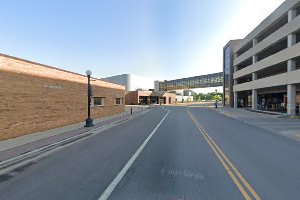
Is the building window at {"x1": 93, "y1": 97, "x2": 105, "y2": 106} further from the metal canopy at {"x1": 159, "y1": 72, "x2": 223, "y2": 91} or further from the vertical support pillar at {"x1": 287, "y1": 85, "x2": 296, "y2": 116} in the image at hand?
the metal canopy at {"x1": 159, "y1": 72, "x2": 223, "y2": 91}

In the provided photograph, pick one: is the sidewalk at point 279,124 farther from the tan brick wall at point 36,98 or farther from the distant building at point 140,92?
the distant building at point 140,92

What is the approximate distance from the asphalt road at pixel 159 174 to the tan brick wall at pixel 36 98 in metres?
4.43

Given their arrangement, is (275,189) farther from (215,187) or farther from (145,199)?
(145,199)

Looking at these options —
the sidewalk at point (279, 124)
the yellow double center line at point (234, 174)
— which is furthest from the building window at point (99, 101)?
the sidewalk at point (279, 124)

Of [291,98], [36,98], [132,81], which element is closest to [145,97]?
[132,81]

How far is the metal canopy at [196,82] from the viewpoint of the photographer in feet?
222

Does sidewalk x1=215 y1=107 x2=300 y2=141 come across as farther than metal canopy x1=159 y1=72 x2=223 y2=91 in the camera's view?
No

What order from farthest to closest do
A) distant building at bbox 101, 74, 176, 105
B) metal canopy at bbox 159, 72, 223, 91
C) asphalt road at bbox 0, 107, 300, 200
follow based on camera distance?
distant building at bbox 101, 74, 176, 105
metal canopy at bbox 159, 72, 223, 91
asphalt road at bbox 0, 107, 300, 200

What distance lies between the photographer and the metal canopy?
2669 inches

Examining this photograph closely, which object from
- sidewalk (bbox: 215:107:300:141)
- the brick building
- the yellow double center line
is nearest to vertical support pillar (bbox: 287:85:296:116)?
sidewalk (bbox: 215:107:300:141)

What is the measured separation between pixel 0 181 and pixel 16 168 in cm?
103

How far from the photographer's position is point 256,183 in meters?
5.05

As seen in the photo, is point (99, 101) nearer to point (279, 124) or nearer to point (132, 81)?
point (279, 124)

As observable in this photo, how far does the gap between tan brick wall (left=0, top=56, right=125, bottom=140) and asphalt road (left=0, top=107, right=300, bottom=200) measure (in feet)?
14.5
